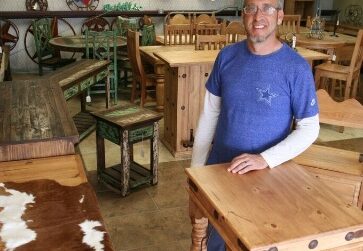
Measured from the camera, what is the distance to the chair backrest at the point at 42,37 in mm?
5926

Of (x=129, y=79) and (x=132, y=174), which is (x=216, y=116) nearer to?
(x=132, y=174)

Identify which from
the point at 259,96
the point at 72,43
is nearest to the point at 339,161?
the point at 259,96

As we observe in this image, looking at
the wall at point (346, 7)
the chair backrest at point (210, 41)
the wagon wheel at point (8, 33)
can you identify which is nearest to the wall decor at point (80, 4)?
the wagon wheel at point (8, 33)

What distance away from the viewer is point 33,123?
2090 millimetres

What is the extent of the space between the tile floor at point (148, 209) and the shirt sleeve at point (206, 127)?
2.47 feet

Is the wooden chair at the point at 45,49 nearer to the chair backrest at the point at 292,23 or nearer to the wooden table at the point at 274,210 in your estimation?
the chair backrest at the point at 292,23

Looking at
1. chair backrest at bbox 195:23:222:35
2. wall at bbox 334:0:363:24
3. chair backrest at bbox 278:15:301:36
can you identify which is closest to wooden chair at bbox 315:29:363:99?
chair backrest at bbox 278:15:301:36

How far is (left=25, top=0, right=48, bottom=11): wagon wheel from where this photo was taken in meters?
6.53

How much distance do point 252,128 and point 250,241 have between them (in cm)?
62

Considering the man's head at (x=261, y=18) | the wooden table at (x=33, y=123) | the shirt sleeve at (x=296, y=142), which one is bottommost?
the wooden table at (x=33, y=123)

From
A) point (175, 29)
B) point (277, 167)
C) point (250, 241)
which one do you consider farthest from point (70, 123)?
point (175, 29)

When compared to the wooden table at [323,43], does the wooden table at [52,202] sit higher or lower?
Answer: lower

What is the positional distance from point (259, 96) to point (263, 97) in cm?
2

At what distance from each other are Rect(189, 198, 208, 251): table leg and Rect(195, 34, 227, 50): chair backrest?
2644 millimetres
